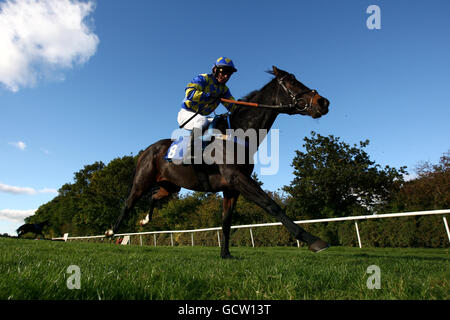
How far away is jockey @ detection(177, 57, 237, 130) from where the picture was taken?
14.3 ft

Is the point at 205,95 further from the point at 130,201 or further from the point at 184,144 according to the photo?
the point at 130,201

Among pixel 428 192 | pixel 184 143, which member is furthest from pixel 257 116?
pixel 428 192

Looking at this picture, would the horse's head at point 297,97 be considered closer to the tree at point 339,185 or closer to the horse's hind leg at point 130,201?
the horse's hind leg at point 130,201

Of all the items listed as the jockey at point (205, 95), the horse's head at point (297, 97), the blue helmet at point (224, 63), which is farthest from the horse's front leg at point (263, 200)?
the blue helmet at point (224, 63)

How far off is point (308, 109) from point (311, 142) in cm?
2265

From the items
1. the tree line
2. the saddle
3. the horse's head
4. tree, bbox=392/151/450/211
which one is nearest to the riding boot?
the saddle

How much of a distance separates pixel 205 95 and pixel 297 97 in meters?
1.45

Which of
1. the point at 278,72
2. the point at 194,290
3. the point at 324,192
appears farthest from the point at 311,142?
the point at 194,290

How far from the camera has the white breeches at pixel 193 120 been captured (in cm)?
439

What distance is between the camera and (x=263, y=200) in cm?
355

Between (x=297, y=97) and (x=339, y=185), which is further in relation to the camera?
(x=339, y=185)

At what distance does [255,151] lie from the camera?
4.22 m

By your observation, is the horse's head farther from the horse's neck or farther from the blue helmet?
the blue helmet

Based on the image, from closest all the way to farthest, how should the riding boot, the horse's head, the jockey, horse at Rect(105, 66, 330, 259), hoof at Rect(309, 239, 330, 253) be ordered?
hoof at Rect(309, 239, 330, 253) < horse at Rect(105, 66, 330, 259) < the horse's head < the riding boot < the jockey
